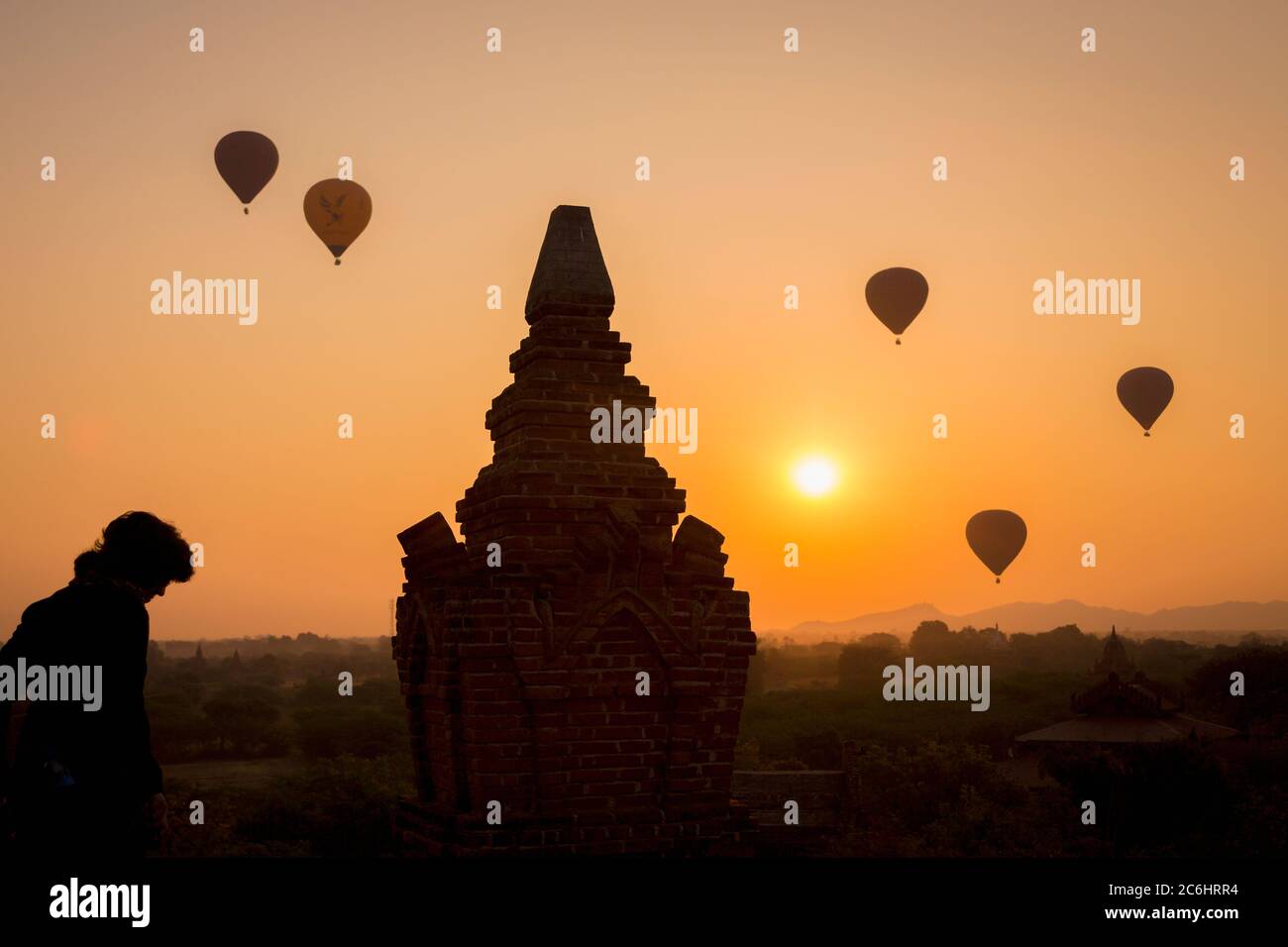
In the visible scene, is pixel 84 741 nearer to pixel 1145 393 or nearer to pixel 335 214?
pixel 335 214

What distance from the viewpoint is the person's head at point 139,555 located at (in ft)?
18.0

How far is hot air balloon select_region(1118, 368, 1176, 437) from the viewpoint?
108 ft

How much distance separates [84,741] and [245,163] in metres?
23.0

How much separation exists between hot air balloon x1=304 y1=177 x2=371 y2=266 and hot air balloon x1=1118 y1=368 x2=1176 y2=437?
19721 millimetres

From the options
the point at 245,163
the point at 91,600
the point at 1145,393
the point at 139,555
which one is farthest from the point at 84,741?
the point at 1145,393

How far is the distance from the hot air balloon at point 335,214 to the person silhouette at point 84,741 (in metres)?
19.8

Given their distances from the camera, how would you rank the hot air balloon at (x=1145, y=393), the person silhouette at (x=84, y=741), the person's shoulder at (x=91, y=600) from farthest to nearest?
the hot air balloon at (x=1145, y=393) → the person's shoulder at (x=91, y=600) → the person silhouette at (x=84, y=741)

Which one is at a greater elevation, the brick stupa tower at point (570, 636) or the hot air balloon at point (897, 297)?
the hot air balloon at point (897, 297)

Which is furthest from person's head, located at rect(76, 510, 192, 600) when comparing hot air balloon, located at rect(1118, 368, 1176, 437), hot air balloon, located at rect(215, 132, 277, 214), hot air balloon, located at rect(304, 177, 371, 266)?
hot air balloon, located at rect(1118, 368, 1176, 437)

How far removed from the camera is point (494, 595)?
8.88 m

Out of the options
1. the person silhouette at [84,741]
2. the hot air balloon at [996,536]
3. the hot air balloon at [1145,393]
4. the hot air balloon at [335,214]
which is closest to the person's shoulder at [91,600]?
the person silhouette at [84,741]

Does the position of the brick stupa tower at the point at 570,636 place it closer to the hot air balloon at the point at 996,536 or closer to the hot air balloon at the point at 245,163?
the hot air balloon at the point at 245,163
